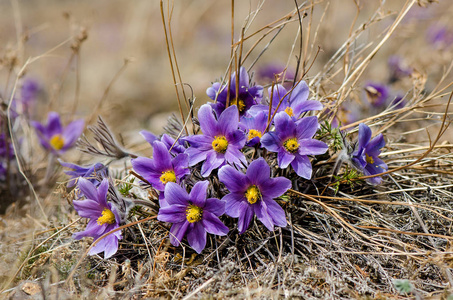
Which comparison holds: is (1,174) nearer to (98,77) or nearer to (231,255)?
(231,255)

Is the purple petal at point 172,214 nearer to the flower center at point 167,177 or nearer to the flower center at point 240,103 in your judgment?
the flower center at point 167,177

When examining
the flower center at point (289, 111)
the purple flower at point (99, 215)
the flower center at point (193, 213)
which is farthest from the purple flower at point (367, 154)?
the purple flower at point (99, 215)

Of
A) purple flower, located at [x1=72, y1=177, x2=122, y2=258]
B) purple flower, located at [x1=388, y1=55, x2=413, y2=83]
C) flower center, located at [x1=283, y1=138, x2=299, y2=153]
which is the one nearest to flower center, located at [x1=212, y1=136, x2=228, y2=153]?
flower center, located at [x1=283, y1=138, x2=299, y2=153]

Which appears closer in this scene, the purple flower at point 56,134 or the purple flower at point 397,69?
the purple flower at point 56,134

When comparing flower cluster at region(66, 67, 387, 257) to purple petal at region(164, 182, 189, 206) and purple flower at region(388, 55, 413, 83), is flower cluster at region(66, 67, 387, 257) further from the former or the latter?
purple flower at region(388, 55, 413, 83)

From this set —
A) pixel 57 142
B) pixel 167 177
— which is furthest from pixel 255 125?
pixel 57 142

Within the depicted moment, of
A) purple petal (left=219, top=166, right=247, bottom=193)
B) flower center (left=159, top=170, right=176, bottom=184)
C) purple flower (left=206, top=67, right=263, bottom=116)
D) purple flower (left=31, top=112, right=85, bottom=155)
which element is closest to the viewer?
purple petal (left=219, top=166, right=247, bottom=193)
